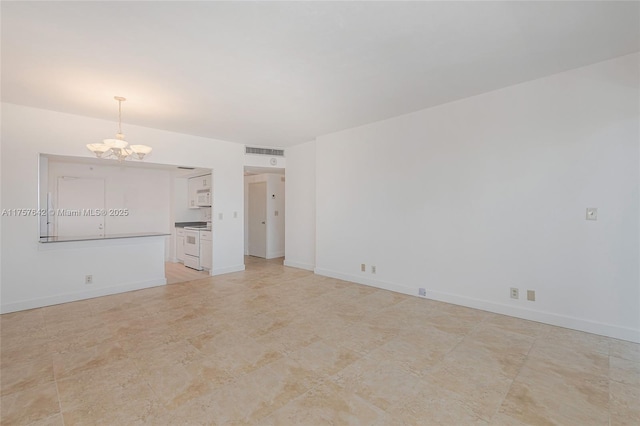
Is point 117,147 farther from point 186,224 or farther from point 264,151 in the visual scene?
point 186,224

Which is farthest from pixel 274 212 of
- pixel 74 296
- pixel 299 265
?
pixel 74 296

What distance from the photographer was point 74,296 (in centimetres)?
428

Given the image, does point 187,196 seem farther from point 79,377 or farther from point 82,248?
point 79,377

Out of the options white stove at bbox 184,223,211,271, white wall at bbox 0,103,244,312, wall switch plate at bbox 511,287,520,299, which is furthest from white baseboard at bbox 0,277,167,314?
wall switch plate at bbox 511,287,520,299

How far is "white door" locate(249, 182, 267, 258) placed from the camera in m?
7.80

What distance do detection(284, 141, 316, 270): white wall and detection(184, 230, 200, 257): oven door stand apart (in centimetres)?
203

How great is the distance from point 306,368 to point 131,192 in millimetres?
5970

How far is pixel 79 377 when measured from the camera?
231 cm

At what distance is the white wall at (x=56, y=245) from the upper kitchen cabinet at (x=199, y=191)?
1282 millimetres

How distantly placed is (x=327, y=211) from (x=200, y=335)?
11.0ft

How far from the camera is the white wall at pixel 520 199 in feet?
9.61

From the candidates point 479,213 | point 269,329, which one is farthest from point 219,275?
point 479,213

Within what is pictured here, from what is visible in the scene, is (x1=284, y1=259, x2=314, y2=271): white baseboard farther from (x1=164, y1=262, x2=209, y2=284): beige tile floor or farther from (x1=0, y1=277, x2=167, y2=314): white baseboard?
(x1=0, y1=277, x2=167, y2=314): white baseboard

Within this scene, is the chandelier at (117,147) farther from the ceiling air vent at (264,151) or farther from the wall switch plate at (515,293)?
the wall switch plate at (515,293)
